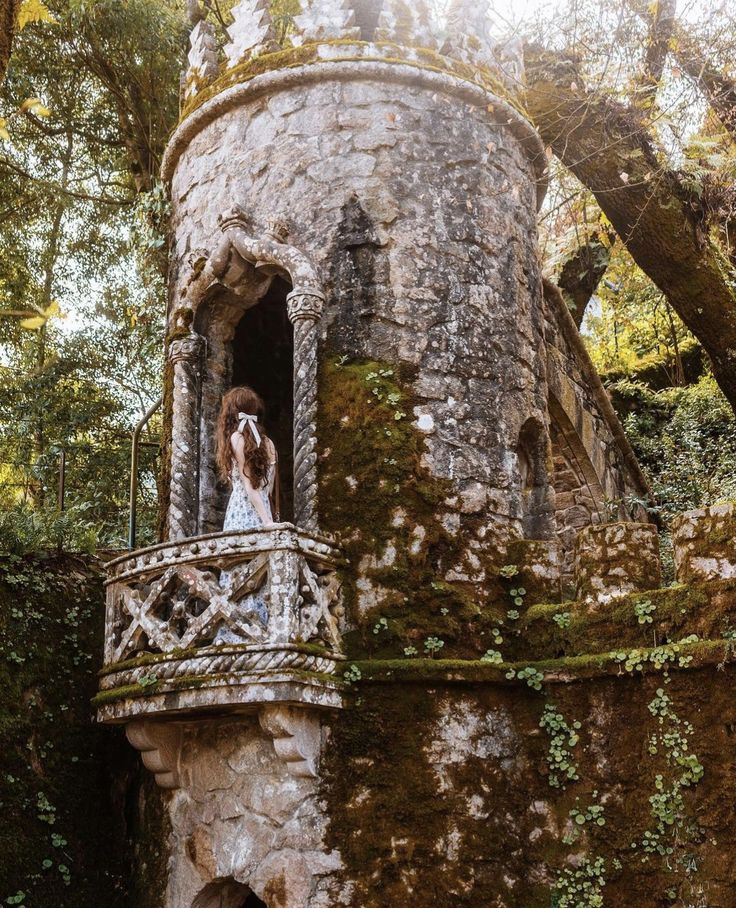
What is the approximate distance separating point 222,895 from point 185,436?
2918mm

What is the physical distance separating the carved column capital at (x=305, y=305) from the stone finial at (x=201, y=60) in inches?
83.3

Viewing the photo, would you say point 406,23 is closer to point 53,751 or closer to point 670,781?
point 670,781

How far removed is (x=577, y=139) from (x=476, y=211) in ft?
10.3

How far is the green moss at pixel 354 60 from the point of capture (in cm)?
721

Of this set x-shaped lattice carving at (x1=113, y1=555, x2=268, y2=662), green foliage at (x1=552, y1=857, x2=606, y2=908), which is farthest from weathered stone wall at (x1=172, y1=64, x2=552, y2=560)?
green foliage at (x1=552, y1=857, x2=606, y2=908)

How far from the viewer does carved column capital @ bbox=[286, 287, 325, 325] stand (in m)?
6.71

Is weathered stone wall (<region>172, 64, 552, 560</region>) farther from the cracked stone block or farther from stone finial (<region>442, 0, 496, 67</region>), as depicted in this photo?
the cracked stone block

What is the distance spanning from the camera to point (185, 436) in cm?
721

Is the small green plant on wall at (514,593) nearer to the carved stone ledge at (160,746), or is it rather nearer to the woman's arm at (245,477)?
the woman's arm at (245,477)

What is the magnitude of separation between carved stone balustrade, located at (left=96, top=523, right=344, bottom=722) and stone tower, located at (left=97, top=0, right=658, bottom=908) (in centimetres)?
2

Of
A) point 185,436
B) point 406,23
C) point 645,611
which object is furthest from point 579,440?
point 645,611

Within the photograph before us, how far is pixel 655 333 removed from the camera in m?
13.6

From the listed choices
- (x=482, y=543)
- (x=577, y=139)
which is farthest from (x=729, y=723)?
(x=577, y=139)

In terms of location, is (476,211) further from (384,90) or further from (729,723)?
(729,723)
